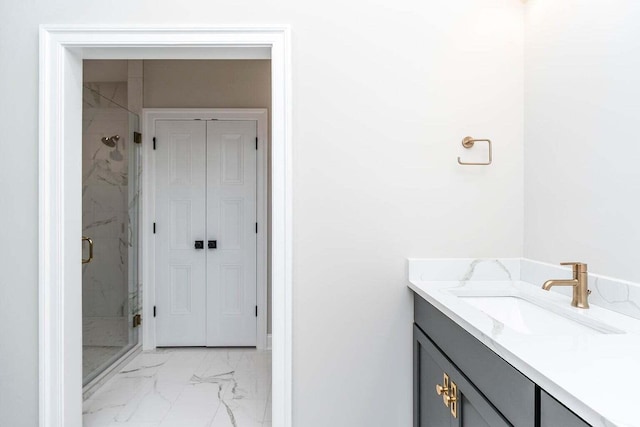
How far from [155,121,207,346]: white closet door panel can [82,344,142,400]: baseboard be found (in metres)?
0.21

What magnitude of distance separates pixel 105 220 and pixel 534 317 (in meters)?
2.85

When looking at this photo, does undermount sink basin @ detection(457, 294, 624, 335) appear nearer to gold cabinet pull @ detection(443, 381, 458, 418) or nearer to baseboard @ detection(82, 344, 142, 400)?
Answer: gold cabinet pull @ detection(443, 381, 458, 418)

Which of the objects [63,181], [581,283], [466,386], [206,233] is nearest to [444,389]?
[466,386]

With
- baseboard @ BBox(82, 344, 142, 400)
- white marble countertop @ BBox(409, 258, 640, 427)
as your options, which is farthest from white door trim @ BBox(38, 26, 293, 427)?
baseboard @ BBox(82, 344, 142, 400)

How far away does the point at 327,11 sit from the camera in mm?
1763

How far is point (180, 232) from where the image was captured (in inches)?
132

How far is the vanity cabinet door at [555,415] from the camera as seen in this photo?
70 centimetres

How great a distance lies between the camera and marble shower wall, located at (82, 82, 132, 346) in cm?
273

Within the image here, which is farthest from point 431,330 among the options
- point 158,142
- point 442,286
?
point 158,142

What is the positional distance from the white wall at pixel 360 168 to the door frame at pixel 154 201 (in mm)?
1547

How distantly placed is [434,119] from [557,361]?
1.22m

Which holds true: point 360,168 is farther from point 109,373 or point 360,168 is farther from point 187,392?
point 109,373

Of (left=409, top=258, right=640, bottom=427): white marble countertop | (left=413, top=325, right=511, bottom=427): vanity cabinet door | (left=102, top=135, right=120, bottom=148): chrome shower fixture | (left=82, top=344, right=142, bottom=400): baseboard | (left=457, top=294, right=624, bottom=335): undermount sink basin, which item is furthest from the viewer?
(left=102, top=135, right=120, bottom=148): chrome shower fixture

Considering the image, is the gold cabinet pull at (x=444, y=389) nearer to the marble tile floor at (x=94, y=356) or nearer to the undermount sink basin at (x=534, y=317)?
the undermount sink basin at (x=534, y=317)
